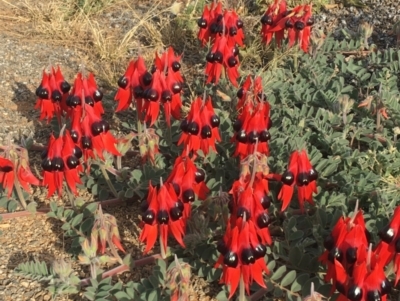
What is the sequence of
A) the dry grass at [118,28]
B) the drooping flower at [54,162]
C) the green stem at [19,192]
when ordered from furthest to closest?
the dry grass at [118,28] → the green stem at [19,192] → the drooping flower at [54,162]

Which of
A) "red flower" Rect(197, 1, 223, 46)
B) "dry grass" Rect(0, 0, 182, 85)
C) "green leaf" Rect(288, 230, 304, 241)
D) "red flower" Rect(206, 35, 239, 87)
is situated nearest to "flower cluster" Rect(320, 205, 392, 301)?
"green leaf" Rect(288, 230, 304, 241)

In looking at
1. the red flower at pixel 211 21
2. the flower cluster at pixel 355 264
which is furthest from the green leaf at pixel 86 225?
the red flower at pixel 211 21

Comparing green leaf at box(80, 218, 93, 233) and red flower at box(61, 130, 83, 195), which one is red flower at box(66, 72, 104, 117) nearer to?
red flower at box(61, 130, 83, 195)

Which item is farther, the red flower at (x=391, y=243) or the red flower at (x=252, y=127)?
the red flower at (x=252, y=127)

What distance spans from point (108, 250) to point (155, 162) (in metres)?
0.55

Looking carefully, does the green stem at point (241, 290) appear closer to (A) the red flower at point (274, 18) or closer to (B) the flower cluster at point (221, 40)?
(B) the flower cluster at point (221, 40)

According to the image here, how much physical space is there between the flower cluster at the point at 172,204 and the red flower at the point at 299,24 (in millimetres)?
1554

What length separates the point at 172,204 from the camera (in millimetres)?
2291

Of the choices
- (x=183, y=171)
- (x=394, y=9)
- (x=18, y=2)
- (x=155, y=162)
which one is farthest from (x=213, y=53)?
(x=18, y=2)

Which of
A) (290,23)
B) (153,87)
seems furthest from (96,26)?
(153,87)

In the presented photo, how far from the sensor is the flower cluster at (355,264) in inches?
73.7

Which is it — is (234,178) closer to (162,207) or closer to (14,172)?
(162,207)

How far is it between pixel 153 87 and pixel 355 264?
1.36 metres

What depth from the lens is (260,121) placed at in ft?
8.83
